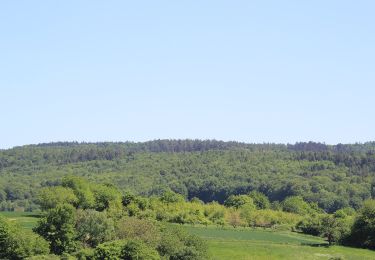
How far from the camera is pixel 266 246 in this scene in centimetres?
11138

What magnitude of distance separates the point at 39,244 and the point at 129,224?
15.8 metres

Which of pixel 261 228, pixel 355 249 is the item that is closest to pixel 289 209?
pixel 261 228

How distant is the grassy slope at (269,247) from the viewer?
4055 inches

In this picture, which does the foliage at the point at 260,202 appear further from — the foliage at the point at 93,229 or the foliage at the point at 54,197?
the foliage at the point at 93,229

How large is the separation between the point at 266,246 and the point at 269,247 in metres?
1.08

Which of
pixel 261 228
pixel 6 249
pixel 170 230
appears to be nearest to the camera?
pixel 6 249

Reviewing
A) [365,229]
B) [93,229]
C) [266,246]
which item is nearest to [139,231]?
[93,229]

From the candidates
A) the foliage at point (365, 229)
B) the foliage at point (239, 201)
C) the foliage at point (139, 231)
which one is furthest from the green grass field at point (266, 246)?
the foliage at point (239, 201)

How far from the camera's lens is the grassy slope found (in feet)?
338

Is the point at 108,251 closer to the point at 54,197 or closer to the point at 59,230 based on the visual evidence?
the point at 59,230

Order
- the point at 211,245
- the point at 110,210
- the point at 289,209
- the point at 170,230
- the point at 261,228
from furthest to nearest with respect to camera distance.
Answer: the point at 289,209
the point at 261,228
the point at 110,210
the point at 211,245
the point at 170,230

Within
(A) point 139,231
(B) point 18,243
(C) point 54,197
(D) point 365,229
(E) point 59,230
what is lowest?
(B) point 18,243

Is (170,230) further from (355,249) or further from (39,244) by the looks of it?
(355,249)

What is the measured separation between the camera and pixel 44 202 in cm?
13538
